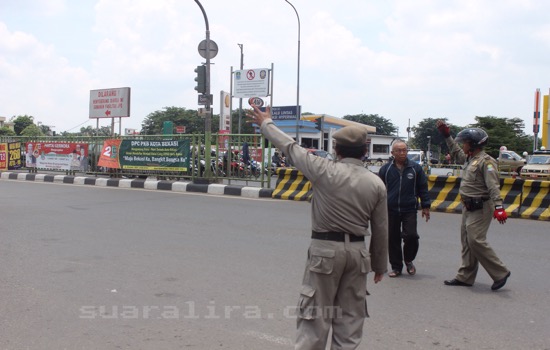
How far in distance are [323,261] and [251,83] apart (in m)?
26.7

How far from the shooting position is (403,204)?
588 cm

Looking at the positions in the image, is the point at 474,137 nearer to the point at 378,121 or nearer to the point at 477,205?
the point at 477,205

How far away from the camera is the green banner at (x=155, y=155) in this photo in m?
16.0

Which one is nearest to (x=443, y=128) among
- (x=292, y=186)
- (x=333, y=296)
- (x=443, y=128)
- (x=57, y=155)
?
(x=443, y=128)

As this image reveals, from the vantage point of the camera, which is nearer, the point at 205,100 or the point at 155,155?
the point at 205,100

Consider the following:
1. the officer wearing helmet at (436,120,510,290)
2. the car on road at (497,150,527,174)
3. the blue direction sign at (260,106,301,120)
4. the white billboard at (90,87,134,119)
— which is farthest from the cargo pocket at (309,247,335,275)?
the blue direction sign at (260,106,301,120)

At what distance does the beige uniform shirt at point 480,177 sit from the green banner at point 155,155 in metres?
11.4

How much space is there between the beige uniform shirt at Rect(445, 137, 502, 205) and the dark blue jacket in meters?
0.53

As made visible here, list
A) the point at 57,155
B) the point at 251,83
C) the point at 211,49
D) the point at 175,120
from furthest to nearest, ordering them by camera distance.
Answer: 1. the point at 175,120
2. the point at 251,83
3. the point at 57,155
4. the point at 211,49

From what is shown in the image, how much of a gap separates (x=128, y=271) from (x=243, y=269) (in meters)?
1.27

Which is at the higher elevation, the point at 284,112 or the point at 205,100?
the point at 284,112

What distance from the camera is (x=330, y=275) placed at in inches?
111

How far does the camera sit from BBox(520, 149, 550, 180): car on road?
23.1m

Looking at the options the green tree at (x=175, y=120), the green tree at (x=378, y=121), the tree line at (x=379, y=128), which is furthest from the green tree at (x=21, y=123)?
the green tree at (x=378, y=121)
